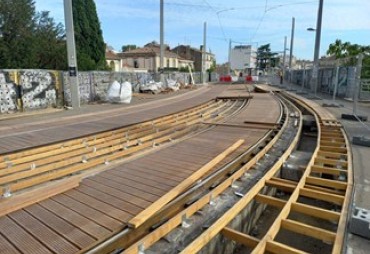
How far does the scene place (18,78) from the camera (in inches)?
508

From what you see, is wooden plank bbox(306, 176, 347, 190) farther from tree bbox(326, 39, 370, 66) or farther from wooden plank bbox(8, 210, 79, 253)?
tree bbox(326, 39, 370, 66)

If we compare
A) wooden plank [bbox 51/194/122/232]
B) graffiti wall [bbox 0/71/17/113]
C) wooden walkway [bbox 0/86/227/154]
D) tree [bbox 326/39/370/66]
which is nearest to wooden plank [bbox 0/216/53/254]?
wooden plank [bbox 51/194/122/232]

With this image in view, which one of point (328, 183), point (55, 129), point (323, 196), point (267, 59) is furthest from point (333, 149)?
point (267, 59)

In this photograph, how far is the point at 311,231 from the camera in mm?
3619

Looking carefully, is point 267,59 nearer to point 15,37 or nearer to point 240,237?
point 15,37

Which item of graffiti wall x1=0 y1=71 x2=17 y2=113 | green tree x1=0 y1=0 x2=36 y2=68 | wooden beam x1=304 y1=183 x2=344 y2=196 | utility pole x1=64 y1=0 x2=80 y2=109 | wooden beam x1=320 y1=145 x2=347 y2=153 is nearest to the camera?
wooden beam x1=304 y1=183 x2=344 y2=196

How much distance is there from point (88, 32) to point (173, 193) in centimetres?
3241

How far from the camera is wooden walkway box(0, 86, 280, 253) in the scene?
320 cm

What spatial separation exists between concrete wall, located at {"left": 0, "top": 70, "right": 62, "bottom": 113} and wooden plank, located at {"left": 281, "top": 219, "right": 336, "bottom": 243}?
12.1m

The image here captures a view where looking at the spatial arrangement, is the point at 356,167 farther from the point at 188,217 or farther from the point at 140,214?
the point at 140,214

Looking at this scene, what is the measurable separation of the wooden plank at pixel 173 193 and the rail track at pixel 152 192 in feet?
0.04

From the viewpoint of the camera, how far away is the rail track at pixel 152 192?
3.29 metres

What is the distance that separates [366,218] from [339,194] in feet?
4.45

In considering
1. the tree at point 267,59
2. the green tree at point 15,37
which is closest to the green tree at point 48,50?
the green tree at point 15,37
